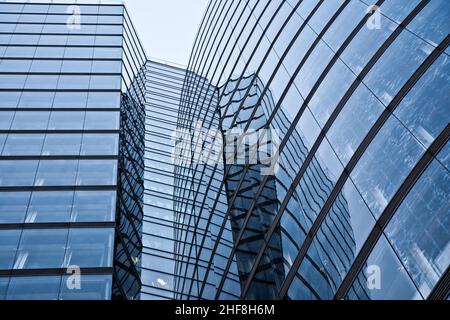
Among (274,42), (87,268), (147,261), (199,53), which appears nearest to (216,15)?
(199,53)

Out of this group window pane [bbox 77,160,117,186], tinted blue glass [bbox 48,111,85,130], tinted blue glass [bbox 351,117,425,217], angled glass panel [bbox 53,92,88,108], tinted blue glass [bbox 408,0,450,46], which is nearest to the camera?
tinted blue glass [bbox 351,117,425,217]

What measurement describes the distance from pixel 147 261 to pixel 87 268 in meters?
4.47

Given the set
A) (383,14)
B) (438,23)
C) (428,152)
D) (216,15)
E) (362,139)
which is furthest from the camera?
(216,15)

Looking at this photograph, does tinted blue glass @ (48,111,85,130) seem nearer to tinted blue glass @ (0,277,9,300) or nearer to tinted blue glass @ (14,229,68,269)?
tinted blue glass @ (14,229,68,269)

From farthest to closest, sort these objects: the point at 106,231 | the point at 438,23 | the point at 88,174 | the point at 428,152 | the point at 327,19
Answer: the point at 88,174 < the point at 106,231 < the point at 327,19 < the point at 438,23 < the point at 428,152

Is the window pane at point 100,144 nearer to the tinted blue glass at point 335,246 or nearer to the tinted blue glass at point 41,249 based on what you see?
the tinted blue glass at point 41,249

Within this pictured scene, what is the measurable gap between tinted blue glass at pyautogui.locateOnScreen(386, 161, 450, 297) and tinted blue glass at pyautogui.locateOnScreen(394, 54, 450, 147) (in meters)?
0.62

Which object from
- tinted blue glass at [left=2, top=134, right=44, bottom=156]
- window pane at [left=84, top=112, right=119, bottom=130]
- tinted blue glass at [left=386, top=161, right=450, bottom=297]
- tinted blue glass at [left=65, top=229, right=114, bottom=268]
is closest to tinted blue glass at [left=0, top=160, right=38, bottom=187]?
tinted blue glass at [left=2, top=134, right=44, bottom=156]

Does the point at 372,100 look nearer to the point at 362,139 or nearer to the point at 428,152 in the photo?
the point at 362,139

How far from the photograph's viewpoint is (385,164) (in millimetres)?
9086

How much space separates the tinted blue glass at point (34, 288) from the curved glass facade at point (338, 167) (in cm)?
448

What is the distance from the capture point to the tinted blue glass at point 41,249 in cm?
1590

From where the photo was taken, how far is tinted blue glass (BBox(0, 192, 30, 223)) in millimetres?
17453

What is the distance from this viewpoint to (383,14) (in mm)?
11367
